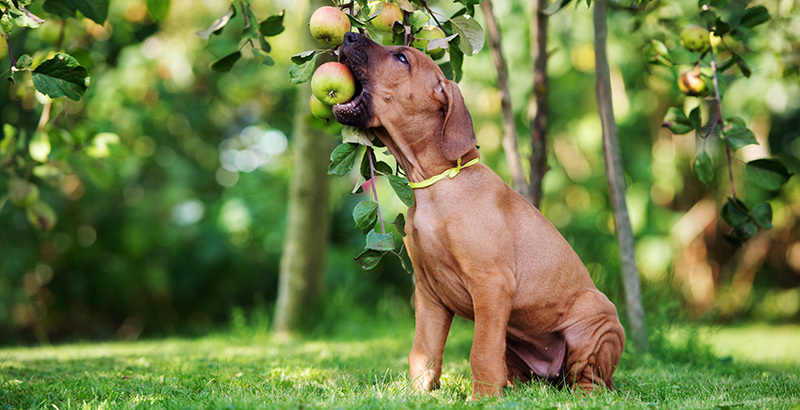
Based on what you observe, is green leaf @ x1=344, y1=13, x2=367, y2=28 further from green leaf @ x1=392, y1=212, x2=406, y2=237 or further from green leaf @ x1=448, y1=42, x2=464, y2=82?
green leaf @ x1=392, y1=212, x2=406, y2=237

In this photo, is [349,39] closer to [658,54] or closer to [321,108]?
[321,108]

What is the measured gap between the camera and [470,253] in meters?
2.50

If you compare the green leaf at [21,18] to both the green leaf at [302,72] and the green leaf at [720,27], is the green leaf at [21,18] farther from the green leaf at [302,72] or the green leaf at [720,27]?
the green leaf at [720,27]

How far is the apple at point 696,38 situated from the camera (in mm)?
3346

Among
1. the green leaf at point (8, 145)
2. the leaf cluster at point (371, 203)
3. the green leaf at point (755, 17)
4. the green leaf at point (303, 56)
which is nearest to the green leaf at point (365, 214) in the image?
the leaf cluster at point (371, 203)

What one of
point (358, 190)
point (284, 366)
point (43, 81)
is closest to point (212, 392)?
point (284, 366)

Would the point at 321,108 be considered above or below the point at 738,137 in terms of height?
above

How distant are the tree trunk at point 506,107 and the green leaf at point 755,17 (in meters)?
1.55

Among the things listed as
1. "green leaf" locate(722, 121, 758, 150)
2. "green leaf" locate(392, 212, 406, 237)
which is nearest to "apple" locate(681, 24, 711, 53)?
"green leaf" locate(722, 121, 758, 150)

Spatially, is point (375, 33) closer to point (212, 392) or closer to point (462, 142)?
point (462, 142)

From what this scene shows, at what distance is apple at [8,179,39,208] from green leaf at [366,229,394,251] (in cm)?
275

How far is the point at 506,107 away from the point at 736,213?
1.70 meters

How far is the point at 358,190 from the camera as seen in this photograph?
8.69ft

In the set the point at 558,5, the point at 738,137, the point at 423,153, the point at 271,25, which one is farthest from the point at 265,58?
the point at 738,137
